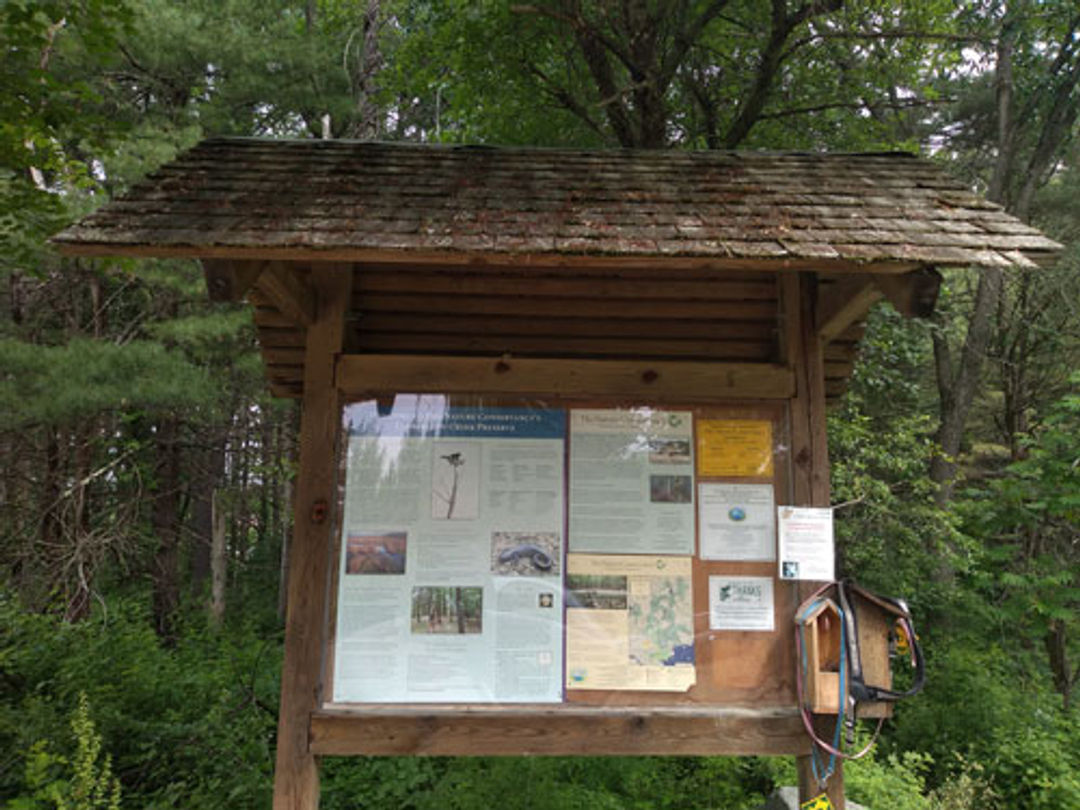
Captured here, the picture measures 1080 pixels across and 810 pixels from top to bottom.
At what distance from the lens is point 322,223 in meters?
2.85

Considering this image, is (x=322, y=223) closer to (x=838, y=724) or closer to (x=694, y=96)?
(x=838, y=724)

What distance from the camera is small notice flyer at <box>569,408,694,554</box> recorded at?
3225 millimetres

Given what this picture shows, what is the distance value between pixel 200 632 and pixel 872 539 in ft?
32.7

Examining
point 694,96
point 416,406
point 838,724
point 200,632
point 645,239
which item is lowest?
point 200,632

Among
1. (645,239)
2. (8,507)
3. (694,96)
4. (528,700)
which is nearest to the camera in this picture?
(645,239)

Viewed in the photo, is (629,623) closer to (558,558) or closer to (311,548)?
(558,558)

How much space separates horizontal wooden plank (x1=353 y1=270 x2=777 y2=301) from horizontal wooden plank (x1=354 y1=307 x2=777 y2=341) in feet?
0.45

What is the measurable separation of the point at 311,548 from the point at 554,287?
189 centimetres

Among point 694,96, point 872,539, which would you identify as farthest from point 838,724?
point 694,96

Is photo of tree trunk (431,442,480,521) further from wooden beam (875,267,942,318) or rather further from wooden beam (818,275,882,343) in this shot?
wooden beam (875,267,942,318)

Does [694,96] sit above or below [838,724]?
above

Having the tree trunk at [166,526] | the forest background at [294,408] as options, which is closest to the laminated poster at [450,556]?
the forest background at [294,408]

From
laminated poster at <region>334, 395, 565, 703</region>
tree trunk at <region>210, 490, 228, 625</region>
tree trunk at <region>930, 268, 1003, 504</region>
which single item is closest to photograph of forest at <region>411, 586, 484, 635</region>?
laminated poster at <region>334, 395, 565, 703</region>

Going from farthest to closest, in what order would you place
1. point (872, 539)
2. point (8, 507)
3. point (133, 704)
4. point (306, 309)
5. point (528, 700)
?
point (872, 539) < point (8, 507) < point (133, 704) < point (306, 309) < point (528, 700)
